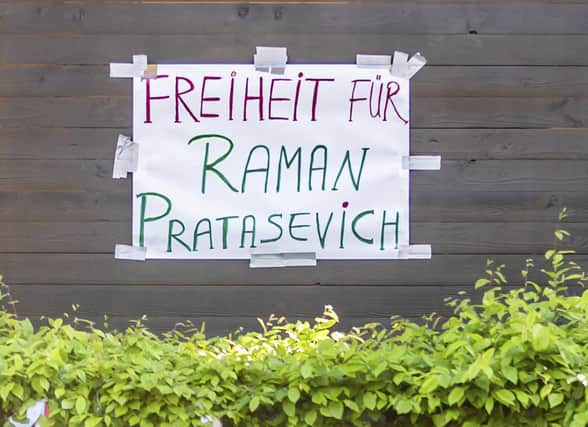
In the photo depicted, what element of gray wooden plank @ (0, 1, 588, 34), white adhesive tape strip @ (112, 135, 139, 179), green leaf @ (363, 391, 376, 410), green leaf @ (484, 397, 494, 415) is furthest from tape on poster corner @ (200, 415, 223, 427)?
gray wooden plank @ (0, 1, 588, 34)

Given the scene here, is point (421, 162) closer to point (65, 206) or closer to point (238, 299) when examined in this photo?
point (238, 299)

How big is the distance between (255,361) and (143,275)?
101 cm

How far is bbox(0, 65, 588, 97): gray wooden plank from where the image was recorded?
3344 mm

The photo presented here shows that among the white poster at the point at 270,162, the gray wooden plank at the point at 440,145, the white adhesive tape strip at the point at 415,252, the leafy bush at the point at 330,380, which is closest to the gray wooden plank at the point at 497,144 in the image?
the gray wooden plank at the point at 440,145

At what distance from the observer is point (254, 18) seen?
3.34 m

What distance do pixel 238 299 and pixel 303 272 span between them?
311mm

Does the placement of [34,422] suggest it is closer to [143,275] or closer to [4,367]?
[4,367]

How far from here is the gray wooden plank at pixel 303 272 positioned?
3336 millimetres

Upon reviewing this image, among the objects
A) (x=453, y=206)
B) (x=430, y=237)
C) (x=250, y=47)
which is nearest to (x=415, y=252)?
(x=430, y=237)

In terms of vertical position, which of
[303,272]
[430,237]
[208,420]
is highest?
[430,237]

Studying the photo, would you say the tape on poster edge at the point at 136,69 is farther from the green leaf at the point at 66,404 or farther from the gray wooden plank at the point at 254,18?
the green leaf at the point at 66,404

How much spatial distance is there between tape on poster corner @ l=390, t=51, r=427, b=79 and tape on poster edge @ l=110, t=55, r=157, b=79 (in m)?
1.06

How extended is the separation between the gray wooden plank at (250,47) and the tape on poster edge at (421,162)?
0.43 meters

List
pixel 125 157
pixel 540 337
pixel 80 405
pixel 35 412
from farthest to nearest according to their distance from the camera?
pixel 125 157 → pixel 35 412 → pixel 80 405 → pixel 540 337
